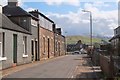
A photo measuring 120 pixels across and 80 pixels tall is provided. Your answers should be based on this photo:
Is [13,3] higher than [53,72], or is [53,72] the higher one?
[13,3]

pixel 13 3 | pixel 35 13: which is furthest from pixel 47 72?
pixel 35 13

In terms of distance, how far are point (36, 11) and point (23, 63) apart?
15271 millimetres

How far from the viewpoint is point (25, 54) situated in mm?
40062

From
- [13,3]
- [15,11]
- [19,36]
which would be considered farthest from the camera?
[13,3]

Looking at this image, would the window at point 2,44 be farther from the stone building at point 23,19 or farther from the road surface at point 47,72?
the stone building at point 23,19

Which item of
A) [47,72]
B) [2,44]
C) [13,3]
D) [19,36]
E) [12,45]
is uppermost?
[13,3]

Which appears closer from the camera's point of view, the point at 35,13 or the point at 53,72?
the point at 53,72

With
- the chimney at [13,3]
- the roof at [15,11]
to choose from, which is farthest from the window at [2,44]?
the chimney at [13,3]

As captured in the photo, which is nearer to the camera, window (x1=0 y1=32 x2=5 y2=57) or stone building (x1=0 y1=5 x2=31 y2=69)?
window (x1=0 y1=32 x2=5 y2=57)

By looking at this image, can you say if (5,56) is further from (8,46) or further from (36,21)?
(36,21)

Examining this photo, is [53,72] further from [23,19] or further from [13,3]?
[13,3]

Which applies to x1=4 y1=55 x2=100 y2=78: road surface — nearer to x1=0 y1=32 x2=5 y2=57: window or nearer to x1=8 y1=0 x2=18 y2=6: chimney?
x1=0 y1=32 x2=5 y2=57: window

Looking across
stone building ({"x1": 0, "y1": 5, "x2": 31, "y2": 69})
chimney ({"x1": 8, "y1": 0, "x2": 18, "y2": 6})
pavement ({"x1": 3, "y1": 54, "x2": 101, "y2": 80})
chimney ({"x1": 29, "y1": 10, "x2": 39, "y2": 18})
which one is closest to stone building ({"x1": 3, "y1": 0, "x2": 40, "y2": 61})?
chimney ({"x1": 8, "y1": 0, "x2": 18, "y2": 6})

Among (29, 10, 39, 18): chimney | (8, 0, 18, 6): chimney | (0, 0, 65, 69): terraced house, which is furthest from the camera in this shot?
(29, 10, 39, 18): chimney
